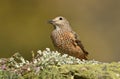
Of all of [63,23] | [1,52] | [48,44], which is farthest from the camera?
[48,44]

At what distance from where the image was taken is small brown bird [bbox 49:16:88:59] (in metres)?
11.5

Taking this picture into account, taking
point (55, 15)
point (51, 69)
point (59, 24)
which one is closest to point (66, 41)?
point (59, 24)

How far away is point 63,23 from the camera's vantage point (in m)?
12.0

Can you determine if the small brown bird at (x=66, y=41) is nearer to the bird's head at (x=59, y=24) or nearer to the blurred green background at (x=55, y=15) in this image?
the bird's head at (x=59, y=24)

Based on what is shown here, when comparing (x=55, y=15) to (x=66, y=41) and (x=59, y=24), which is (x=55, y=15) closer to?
(x=59, y=24)

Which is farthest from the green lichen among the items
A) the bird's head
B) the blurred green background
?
the blurred green background

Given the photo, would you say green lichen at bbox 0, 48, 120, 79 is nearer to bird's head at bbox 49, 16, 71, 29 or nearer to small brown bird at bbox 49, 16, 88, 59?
small brown bird at bbox 49, 16, 88, 59

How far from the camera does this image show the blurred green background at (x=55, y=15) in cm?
2167

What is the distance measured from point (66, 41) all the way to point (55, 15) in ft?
41.0

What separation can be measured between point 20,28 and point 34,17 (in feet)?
2.07

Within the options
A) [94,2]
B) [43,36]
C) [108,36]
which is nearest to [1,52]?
[43,36]

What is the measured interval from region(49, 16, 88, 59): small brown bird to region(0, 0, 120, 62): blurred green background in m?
8.02

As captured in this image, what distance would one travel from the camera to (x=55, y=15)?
79.2ft

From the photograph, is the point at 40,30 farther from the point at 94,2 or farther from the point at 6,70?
the point at 6,70
